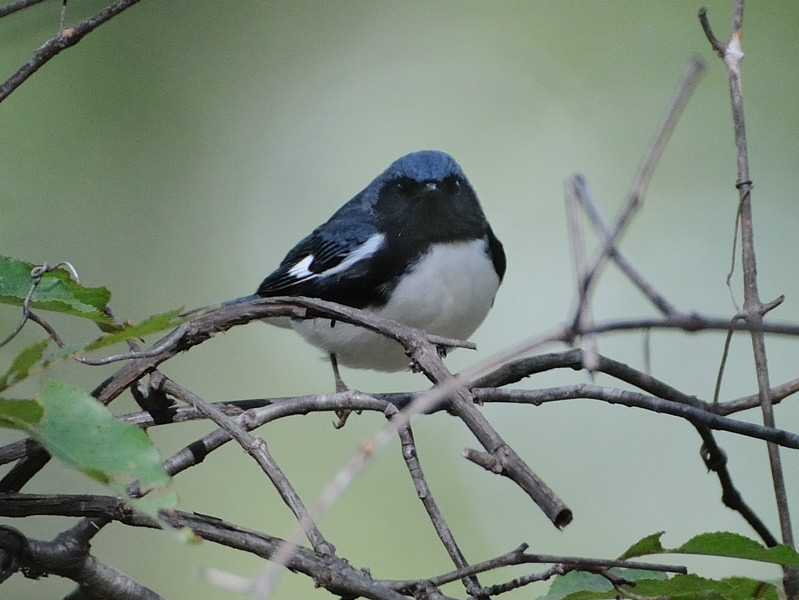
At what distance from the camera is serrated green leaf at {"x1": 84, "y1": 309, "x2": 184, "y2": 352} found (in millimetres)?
990

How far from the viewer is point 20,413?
2.74 feet

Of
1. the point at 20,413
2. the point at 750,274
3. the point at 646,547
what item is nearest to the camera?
the point at 20,413

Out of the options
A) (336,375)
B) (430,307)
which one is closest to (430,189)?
(430,307)

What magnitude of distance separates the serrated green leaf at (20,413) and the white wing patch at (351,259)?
2.28m

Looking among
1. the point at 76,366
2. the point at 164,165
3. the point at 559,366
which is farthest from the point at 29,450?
the point at 164,165

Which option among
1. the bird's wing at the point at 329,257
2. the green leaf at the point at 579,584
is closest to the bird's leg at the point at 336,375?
the bird's wing at the point at 329,257

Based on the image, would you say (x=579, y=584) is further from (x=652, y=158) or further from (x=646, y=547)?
(x=652, y=158)

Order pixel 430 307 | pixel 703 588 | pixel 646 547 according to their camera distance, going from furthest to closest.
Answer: pixel 430 307 → pixel 646 547 → pixel 703 588

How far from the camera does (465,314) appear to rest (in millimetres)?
3211

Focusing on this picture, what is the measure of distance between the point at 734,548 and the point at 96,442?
0.70 m

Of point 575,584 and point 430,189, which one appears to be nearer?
point 575,584

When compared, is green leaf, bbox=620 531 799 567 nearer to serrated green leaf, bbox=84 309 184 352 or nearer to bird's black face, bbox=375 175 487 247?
serrated green leaf, bbox=84 309 184 352

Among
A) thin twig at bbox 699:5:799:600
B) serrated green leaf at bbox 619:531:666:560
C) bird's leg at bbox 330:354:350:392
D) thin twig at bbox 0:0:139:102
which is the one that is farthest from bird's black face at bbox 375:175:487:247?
serrated green leaf at bbox 619:531:666:560

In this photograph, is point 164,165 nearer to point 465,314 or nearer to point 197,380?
point 197,380
